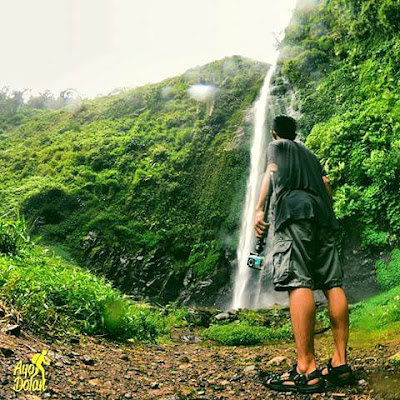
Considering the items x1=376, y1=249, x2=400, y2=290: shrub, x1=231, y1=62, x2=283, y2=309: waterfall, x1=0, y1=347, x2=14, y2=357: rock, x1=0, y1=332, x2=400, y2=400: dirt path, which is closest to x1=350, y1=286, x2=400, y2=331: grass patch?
x1=376, y1=249, x2=400, y2=290: shrub

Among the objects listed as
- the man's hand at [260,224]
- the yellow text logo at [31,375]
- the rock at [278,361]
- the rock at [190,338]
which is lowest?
the rock at [190,338]

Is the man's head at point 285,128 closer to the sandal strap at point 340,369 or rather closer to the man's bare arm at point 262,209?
the man's bare arm at point 262,209

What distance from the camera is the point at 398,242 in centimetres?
909

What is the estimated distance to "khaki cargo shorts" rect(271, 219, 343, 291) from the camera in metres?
2.72

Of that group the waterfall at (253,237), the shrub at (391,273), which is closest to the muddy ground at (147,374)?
the shrub at (391,273)

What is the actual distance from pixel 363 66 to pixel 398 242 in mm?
5651

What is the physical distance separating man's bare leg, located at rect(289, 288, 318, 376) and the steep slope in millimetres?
7023

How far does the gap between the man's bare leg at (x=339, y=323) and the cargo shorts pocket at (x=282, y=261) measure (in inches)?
13.8

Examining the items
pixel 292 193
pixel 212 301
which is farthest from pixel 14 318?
pixel 212 301

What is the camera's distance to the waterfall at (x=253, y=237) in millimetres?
12680

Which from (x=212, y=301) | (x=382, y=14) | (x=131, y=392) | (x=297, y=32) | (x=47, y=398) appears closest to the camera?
(x=47, y=398)

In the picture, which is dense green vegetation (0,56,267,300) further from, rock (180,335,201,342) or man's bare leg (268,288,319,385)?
man's bare leg (268,288,319,385)

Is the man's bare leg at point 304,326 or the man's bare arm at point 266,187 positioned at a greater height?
the man's bare arm at point 266,187

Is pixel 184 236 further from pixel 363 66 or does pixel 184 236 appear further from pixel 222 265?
pixel 363 66
